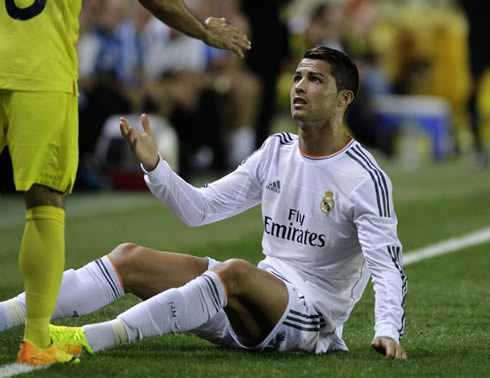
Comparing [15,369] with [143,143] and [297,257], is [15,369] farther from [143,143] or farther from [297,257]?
[297,257]

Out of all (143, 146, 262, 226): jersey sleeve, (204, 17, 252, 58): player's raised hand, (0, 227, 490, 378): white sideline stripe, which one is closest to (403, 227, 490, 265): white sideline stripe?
(0, 227, 490, 378): white sideline stripe

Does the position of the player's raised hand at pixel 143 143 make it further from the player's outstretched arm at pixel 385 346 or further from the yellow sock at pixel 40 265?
the player's outstretched arm at pixel 385 346

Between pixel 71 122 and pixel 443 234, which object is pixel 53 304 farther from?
pixel 443 234

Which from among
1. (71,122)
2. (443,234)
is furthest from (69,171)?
(443,234)

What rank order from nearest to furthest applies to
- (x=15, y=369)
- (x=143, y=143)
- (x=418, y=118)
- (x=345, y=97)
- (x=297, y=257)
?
(x=15, y=369), (x=143, y=143), (x=297, y=257), (x=345, y=97), (x=418, y=118)

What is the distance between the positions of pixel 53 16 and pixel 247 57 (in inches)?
429

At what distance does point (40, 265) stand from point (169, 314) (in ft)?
1.58

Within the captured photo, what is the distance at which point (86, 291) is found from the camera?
4.23m

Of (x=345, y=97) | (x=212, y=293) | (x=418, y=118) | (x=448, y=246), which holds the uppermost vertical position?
(x=345, y=97)

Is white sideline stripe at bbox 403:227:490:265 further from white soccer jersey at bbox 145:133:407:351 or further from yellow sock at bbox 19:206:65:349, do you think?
yellow sock at bbox 19:206:65:349

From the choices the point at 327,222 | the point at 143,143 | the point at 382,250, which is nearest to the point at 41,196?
the point at 143,143

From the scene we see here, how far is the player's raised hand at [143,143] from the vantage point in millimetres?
4070

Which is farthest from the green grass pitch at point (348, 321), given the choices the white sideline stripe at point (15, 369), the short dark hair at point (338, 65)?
the short dark hair at point (338, 65)

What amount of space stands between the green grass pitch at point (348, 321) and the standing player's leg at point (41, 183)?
0.64 ft
